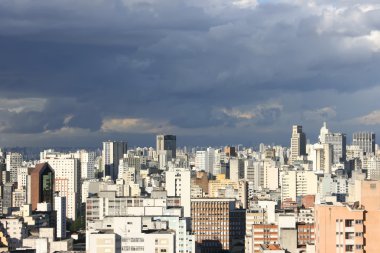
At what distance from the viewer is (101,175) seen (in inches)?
4889

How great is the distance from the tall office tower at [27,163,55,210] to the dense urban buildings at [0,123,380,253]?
10cm

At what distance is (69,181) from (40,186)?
15.0 metres

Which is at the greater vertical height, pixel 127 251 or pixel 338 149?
pixel 338 149

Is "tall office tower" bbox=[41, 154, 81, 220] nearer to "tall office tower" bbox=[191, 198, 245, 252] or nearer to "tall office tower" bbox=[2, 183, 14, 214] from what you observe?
"tall office tower" bbox=[2, 183, 14, 214]

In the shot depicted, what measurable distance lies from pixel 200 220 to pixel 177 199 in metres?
2.00

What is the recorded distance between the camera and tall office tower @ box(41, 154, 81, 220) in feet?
274

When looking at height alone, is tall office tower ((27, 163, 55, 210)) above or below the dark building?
below

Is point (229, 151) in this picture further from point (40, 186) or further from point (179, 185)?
point (179, 185)

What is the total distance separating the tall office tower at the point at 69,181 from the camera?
83.6 m

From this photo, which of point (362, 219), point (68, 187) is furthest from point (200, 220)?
point (362, 219)

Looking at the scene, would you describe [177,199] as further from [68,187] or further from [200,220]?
[68,187]

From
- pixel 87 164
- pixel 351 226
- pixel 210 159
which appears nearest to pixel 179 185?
pixel 351 226

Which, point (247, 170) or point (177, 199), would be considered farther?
point (247, 170)

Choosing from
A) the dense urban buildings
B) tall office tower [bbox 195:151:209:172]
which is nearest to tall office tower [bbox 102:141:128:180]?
the dense urban buildings
